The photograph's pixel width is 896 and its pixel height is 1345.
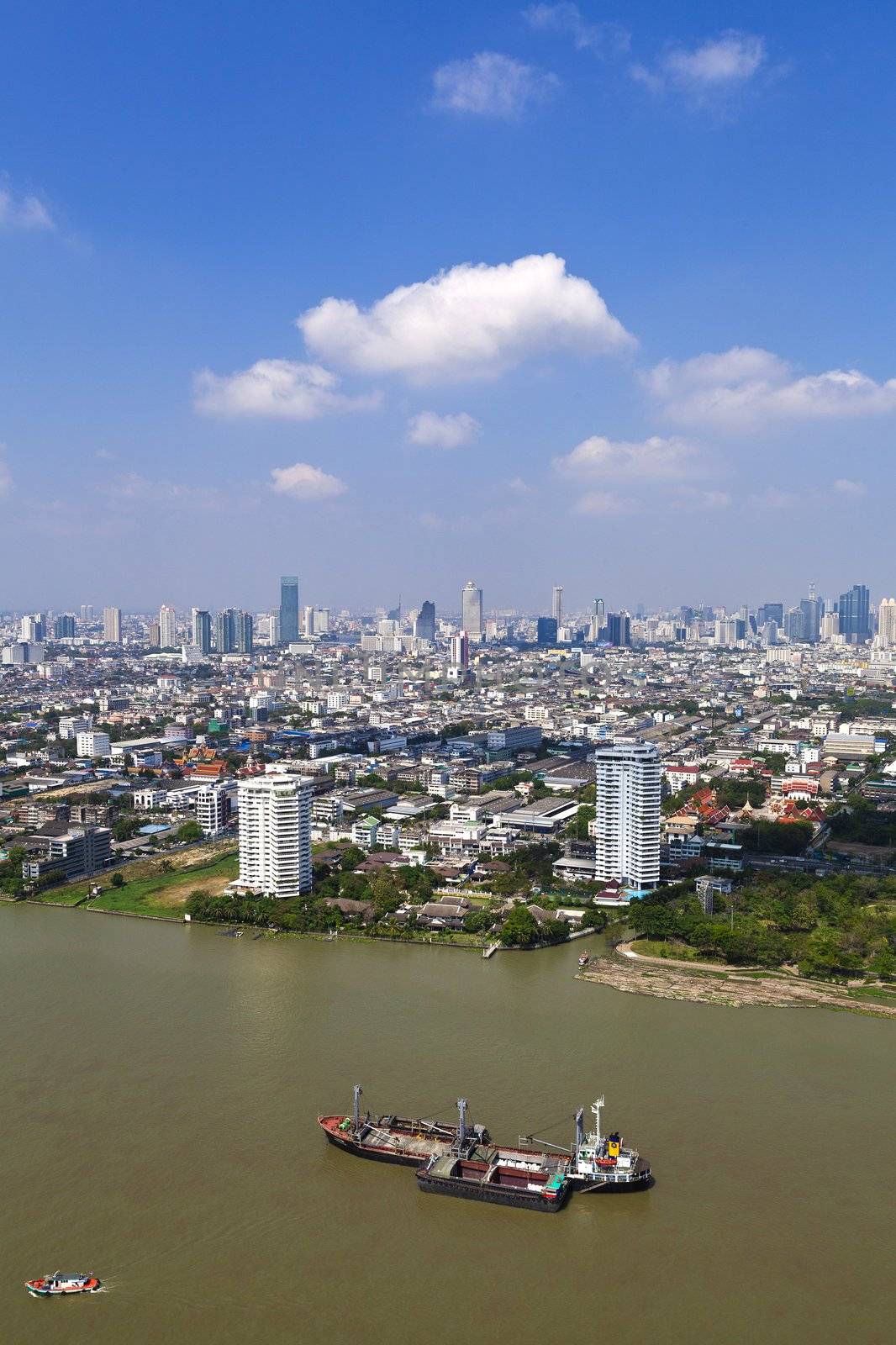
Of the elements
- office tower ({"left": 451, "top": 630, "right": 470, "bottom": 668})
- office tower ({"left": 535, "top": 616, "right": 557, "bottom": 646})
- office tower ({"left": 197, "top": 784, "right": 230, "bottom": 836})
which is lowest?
office tower ({"left": 197, "top": 784, "right": 230, "bottom": 836})

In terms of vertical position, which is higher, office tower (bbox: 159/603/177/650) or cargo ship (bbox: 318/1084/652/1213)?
office tower (bbox: 159/603/177/650)

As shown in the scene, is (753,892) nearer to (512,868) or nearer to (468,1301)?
(512,868)

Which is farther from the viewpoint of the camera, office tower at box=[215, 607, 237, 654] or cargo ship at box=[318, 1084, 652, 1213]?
office tower at box=[215, 607, 237, 654]

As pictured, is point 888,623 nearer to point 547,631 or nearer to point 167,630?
point 547,631

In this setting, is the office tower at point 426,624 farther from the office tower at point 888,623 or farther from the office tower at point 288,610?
the office tower at point 888,623

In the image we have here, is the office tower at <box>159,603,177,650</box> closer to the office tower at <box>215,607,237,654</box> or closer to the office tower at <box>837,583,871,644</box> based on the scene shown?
the office tower at <box>215,607,237,654</box>

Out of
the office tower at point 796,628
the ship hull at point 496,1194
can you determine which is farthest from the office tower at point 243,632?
the ship hull at point 496,1194

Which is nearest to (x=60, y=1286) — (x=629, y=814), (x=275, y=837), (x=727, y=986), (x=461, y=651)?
(x=727, y=986)

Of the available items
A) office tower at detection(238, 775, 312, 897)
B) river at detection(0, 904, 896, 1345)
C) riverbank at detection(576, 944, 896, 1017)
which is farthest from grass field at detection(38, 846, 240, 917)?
riverbank at detection(576, 944, 896, 1017)

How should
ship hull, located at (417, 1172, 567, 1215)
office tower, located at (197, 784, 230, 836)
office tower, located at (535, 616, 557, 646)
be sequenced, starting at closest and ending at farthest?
1. ship hull, located at (417, 1172, 567, 1215)
2. office tower, located at (197, 784, 230, 836)
3. office tower, located at (535, 616, 557, 646)
